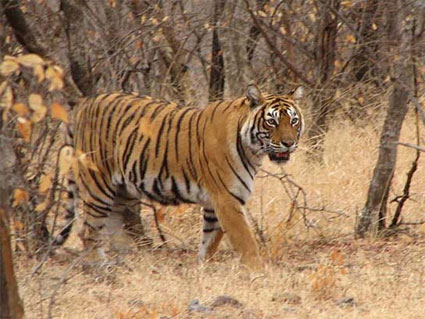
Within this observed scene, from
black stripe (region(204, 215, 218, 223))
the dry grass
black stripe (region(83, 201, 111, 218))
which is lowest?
the dry grass

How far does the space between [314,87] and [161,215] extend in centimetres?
330

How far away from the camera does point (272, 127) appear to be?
7.34 m

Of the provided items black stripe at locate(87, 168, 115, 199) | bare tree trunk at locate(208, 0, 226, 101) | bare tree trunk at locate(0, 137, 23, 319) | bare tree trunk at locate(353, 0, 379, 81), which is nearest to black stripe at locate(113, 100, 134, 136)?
black stripe at locate(87, 168, 115, 199)

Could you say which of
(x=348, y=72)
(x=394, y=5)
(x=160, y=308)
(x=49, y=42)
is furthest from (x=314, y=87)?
(x=160, y=308)

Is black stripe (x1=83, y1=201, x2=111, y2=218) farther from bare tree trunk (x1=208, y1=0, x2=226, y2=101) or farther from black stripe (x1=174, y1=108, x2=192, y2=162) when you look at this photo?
bare tree trunk (x1=208, y1=0, x2=226, y2=101)

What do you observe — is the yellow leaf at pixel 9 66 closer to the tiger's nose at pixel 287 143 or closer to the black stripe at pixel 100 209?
the tiger's nose at pixel 287 143

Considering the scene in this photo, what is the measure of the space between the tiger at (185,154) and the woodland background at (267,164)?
28cm

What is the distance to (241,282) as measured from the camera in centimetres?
675

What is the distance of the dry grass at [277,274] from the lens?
6.08m

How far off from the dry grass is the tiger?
0.37 m

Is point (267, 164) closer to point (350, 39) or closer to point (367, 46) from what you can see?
point (367, 46)

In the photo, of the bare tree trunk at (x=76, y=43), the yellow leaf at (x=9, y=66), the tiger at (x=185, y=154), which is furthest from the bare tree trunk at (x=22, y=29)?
the yellow leaf at (x=9, y=66)

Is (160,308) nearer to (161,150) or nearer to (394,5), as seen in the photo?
(161,150)

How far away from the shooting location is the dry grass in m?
6.08
